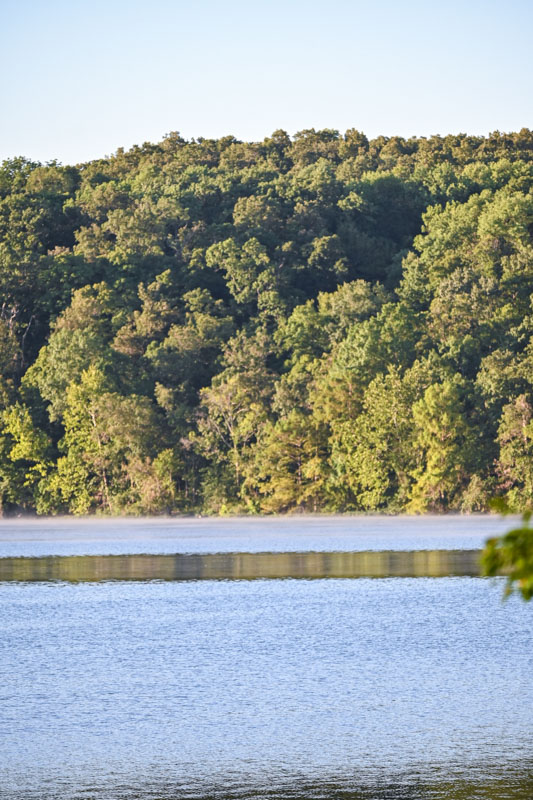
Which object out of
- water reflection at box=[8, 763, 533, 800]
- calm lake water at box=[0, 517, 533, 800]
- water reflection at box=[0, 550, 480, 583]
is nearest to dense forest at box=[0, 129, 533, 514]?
water reflection at box=[0, 550, 480, 583]

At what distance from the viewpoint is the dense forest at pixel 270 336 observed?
232ft

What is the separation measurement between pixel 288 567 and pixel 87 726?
23172 mm

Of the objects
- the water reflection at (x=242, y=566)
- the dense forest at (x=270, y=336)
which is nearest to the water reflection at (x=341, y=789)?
the water reflection at (x=242, y=566)

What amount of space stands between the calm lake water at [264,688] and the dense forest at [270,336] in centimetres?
3461

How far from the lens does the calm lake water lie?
13.3 meters

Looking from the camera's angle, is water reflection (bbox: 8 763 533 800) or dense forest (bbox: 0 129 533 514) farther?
dense forest (bbox: 0 129 533 514)

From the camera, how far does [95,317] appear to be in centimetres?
8362

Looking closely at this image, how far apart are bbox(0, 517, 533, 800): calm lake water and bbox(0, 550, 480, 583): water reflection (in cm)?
37

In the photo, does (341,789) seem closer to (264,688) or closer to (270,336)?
(264,688)

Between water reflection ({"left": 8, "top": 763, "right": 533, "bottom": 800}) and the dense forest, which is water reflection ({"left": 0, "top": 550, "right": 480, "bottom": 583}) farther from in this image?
the dense forest

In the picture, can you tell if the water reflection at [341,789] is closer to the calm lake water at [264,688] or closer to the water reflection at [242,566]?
the calm lake water at [264,688]

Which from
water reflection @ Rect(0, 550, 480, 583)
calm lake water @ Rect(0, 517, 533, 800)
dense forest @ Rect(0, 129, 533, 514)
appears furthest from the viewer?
dense forest @ Rect(0, 129, 533, 514)

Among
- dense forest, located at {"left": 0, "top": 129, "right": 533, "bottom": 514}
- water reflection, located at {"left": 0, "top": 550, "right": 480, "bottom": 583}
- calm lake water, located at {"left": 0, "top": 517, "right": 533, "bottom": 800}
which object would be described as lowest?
water reflection, located at {"left": 0, "top": 550, "right": 480, "bottom": 583}

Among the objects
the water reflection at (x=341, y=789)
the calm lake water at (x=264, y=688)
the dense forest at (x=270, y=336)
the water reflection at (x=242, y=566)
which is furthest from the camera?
the dense forest at (x=270, y=336)
